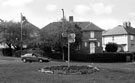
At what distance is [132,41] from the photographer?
7919 cm

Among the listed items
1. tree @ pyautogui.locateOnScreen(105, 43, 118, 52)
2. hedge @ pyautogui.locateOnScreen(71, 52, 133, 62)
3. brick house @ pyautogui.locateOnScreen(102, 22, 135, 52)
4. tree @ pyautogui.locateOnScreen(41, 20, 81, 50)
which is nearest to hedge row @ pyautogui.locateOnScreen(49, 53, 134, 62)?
hedge @ pyautogui.locateOnScreen(71, 52, 133, 62)

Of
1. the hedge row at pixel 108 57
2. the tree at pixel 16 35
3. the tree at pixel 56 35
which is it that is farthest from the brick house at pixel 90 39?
the hedge row at pixel 108 57

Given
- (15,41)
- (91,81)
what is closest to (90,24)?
(15,41)

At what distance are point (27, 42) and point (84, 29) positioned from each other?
568 inches

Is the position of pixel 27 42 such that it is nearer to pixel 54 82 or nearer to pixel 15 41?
pixel 15 41

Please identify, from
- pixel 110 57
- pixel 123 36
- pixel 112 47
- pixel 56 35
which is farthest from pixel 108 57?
pixel 123 36

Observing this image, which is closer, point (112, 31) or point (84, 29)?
point (84, 29)

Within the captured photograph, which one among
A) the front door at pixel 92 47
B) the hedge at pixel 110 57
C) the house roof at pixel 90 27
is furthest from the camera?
the house roof at pixel 90 27

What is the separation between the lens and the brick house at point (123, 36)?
7780 centimetres

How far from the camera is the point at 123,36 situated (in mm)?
78188

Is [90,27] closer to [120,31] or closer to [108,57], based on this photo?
[120,31]

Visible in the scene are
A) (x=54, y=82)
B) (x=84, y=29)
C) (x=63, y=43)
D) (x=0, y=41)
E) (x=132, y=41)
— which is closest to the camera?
(x=54, y=82)

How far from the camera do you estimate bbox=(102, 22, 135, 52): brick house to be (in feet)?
255

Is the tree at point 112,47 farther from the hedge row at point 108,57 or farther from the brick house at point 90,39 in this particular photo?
the hedge row at point 108,57
